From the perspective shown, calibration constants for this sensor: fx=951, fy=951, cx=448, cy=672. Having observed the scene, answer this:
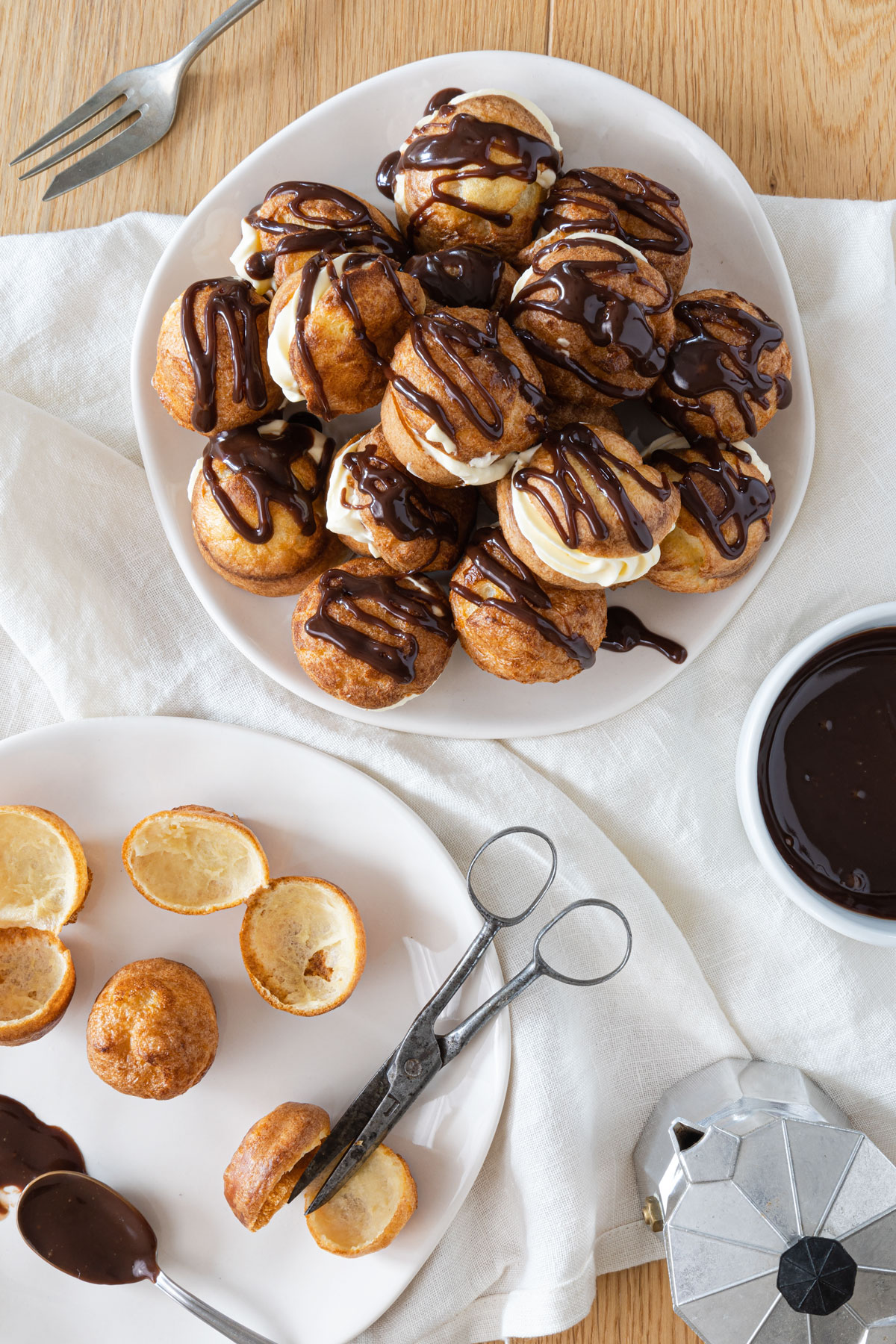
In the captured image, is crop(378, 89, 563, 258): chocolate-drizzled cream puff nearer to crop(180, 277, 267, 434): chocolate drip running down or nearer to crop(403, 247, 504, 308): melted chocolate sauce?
crop(403, 247, 504, 308): melted chocolate sauce

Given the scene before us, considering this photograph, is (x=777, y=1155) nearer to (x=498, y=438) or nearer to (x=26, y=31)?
(x=498, y=438)

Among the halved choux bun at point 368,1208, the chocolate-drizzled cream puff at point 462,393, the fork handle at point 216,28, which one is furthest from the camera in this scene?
the fork handle at point 216,28

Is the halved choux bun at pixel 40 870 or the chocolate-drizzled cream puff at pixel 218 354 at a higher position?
the chocolate-drizzled cream puff at pixel 218 354

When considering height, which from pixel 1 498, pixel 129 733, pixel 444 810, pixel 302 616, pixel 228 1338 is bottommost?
pixel 228 1338

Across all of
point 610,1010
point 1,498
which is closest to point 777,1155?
point 610,1010

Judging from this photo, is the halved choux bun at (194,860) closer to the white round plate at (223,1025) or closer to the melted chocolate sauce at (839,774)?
the white round plate at (223,1025)

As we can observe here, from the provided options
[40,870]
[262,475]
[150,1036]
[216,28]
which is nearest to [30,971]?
[40,870]

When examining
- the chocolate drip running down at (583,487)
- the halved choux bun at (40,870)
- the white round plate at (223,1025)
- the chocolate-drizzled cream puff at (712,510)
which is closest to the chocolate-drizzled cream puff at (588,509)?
the chocolate drip running down at (583,487)
